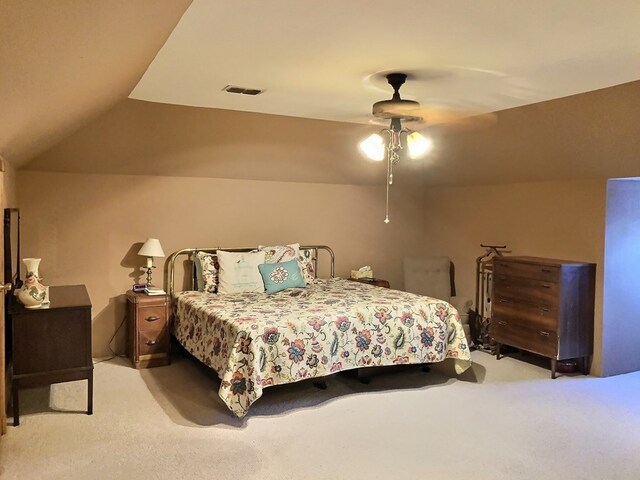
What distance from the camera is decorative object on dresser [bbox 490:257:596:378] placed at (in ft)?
15.5

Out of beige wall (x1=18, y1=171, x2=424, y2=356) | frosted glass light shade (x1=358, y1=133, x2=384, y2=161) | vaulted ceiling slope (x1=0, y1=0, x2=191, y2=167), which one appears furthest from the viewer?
beige wall (x1=18, y1=171, x2=424, y2=356)

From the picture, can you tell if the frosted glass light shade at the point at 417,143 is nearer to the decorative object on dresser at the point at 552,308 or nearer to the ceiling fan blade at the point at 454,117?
the ceiling fan blade at the point at 454,117

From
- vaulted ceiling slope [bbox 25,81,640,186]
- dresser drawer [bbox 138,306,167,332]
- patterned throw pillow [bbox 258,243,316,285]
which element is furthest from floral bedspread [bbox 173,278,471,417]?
vaulted ceiling slope [bbox 25,81,640,186]

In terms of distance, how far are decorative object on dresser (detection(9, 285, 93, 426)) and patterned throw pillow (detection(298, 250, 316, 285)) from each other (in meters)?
2.44

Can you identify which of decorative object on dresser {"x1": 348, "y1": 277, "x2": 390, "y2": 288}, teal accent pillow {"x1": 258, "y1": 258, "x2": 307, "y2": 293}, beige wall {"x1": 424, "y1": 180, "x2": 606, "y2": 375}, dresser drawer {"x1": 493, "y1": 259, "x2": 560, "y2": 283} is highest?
beige wall {"x1": 424, "y1": 180, "x2": 606, "y2": 375}

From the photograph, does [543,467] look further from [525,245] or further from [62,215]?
[62,215]

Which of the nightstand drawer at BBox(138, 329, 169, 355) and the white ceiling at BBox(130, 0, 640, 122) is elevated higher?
the white ceiling at BBox(130, 0, 640, 122)

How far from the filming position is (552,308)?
4746 millimetres

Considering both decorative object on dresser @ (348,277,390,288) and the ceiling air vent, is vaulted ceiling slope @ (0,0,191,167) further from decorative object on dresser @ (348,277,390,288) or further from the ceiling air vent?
decorative object on dresser @ (348,277,390,288)

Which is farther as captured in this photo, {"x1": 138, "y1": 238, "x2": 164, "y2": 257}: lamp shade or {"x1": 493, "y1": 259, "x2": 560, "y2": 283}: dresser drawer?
{"x1": 138, "y1": 238, "x2": 164, "y2": 257}: lamp shade

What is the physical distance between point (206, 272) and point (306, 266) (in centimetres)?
108

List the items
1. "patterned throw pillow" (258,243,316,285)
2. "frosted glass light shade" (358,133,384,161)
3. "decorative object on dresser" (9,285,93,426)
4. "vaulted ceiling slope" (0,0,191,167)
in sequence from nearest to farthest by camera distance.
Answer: "vaulted ceiling slope" (0,0,191,167), "decorative object on dresser" (9,285,93,426), "frosted glass light shade" (358,133,384,161), "patterned throw pillow" (258,243,316,285)

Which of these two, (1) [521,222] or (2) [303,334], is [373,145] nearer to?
(2) [303,334]

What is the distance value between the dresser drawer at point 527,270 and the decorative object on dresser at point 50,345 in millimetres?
3653
